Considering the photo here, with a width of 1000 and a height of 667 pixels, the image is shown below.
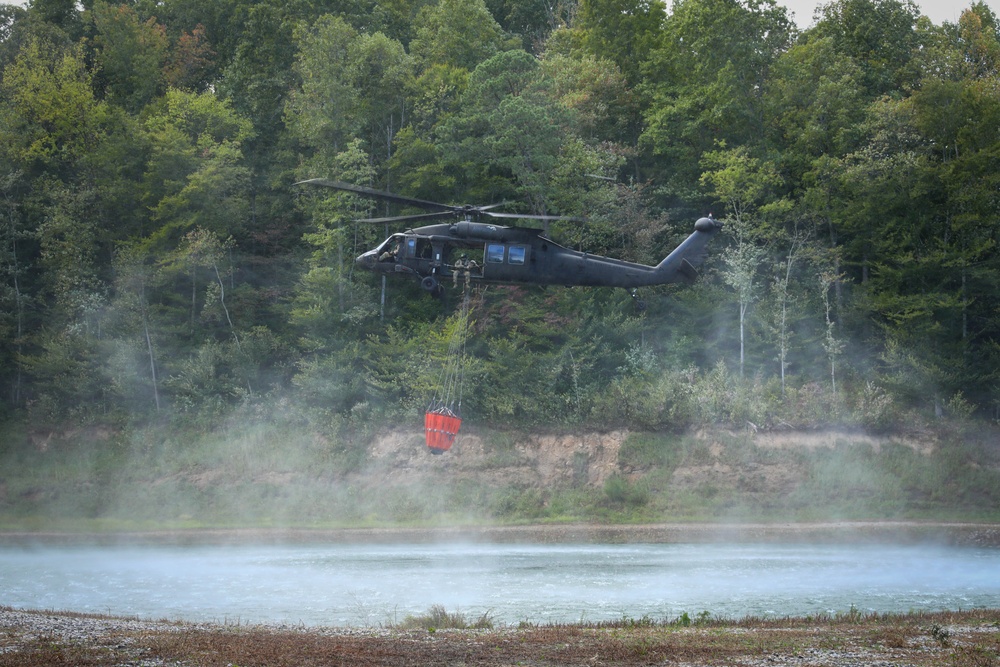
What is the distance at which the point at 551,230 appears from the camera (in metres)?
49.4

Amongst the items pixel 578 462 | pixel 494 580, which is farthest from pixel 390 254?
pixel 578 462

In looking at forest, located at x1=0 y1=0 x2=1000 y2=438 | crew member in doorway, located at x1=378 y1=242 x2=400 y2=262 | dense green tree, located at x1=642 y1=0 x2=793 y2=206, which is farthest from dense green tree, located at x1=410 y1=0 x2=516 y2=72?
crew member in doorway, located at x1=378 y1=242 x2=400 y2=262

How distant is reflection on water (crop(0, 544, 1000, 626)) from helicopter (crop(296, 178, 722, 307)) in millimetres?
7970

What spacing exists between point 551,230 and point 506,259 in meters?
22.7

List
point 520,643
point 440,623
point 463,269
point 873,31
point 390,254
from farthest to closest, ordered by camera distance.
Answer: point 873,31, point 390,254, point 463,269, point 440,623, point 520,643

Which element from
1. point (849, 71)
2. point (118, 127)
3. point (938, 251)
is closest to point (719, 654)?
point (938, 251)

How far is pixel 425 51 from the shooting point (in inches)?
2430

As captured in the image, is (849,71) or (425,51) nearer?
(849,71)

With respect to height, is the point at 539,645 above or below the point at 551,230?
below

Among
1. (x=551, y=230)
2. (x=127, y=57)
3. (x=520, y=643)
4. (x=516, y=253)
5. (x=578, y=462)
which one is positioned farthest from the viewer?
(x=127, y=57)

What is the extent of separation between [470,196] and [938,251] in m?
21.4

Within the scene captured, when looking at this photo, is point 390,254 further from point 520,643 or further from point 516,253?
point 520,643

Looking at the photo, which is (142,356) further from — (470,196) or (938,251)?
(938,251)

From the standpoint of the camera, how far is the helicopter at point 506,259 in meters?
27.0
